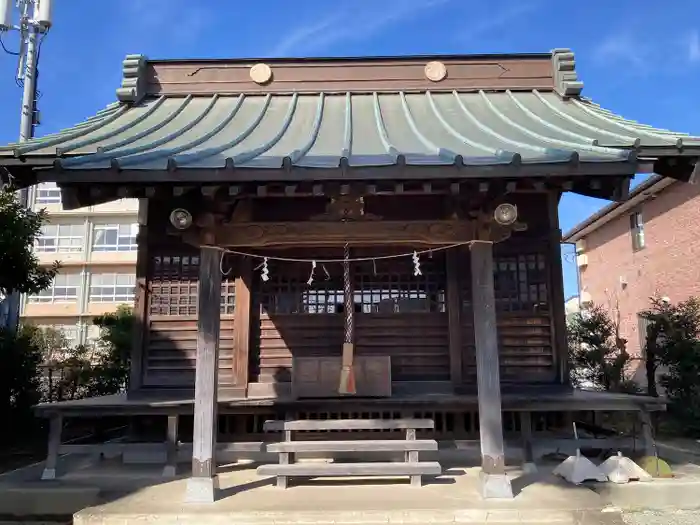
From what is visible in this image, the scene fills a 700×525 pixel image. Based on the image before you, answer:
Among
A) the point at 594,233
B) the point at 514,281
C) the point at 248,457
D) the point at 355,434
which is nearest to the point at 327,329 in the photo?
the point at 355,434

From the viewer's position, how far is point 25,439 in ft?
34.9

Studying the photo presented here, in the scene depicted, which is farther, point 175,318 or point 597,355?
point 597,355

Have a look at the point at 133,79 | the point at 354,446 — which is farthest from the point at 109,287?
the point at 354,446

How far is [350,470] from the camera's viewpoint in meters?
6.30

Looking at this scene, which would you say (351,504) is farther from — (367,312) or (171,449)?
(367,312)

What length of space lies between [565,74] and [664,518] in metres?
6.39

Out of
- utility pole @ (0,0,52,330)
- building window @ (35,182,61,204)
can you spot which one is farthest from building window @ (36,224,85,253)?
utility pole @ (0,0,52,330)

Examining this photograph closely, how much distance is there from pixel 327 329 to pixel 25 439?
681 centimetres

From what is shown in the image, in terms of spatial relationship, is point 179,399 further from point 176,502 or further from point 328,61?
point 328,61

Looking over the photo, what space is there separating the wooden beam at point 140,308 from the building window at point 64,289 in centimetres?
3269

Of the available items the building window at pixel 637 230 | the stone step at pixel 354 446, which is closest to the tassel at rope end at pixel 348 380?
the stone step at pixel 354 446

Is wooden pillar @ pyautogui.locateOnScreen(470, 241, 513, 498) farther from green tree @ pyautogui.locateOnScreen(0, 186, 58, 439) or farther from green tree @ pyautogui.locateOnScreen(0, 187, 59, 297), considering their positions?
green tree @ pyautogui.locateOnScreen(0, 187, 59, 297)

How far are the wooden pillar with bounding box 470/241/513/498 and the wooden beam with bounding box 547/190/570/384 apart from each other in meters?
2.27

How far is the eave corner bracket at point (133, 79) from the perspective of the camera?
867 centimetres
